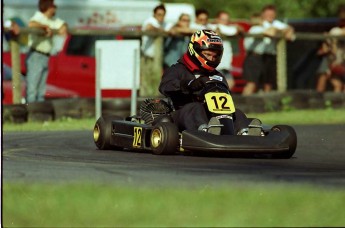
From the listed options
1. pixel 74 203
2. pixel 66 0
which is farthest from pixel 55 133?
pixel 66 0

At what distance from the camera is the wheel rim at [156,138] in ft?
38.5

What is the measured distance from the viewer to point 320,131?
16.1 m

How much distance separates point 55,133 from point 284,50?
7.97 meters

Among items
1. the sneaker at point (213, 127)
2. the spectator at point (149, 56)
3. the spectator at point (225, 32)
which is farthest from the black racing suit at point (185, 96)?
the spectator at point (225, 32)

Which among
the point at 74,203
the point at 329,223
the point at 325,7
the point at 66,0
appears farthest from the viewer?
the point at 325,7

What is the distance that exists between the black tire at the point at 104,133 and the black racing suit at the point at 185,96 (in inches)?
32.7

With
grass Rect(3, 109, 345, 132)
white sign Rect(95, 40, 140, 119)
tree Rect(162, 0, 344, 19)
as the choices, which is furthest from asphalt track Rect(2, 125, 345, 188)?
tree Rect(162, 0, 344, 19)

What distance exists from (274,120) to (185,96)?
20.8 feet

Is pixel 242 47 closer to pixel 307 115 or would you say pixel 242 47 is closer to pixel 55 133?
pixel 307 115

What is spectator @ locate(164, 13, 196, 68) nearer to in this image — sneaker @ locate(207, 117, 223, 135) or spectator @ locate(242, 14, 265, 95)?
spectator @ locate(242, 14, 265, 95)

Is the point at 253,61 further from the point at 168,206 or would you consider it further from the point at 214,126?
the point at 168,206

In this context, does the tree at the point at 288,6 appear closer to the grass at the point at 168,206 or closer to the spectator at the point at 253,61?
the spectator at the point at 253,61

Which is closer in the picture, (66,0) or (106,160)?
(106,160)

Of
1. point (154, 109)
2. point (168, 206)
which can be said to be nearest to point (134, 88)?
point (154, 109)
